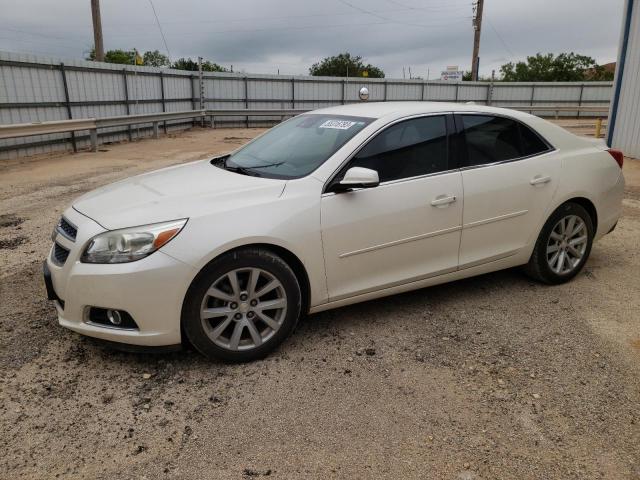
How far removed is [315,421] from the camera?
2756mm

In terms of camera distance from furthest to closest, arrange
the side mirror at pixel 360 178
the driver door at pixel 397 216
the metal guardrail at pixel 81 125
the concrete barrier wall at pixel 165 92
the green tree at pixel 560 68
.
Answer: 1. the green tree at pixel 560 68
2. the concrete barrier wall at pixel 165 92
3. the metal guardrail at pixel 81 125
4. the driver door at pixel 397 216
5. the side mirror at pixel 360 178

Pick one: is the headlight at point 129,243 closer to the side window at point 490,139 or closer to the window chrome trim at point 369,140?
the window chrome trim at point 369,140

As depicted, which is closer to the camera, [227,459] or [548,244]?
[227,459]

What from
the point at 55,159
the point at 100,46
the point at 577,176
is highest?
the point at 100,46

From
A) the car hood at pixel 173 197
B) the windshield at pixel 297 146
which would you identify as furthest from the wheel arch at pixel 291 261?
the windshield at pixel 297 146

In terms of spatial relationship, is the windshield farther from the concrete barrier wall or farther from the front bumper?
the concrete barrier wall

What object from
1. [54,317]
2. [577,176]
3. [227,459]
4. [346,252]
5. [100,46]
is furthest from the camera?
[100,46]

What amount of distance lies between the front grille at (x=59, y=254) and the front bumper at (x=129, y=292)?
0.07 meters

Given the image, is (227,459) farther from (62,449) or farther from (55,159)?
(55,159)

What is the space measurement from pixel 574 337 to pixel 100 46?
20894 millimetres

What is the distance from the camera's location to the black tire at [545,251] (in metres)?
4.38

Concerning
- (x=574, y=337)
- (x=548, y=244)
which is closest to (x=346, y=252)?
(x=574, y=337)

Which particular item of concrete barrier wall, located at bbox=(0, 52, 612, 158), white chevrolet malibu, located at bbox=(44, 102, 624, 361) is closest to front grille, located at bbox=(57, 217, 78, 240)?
white chevrolet malibu, located at bbox=(44, 102, 624, 361)

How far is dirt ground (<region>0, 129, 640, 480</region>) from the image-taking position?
8.05 ft
